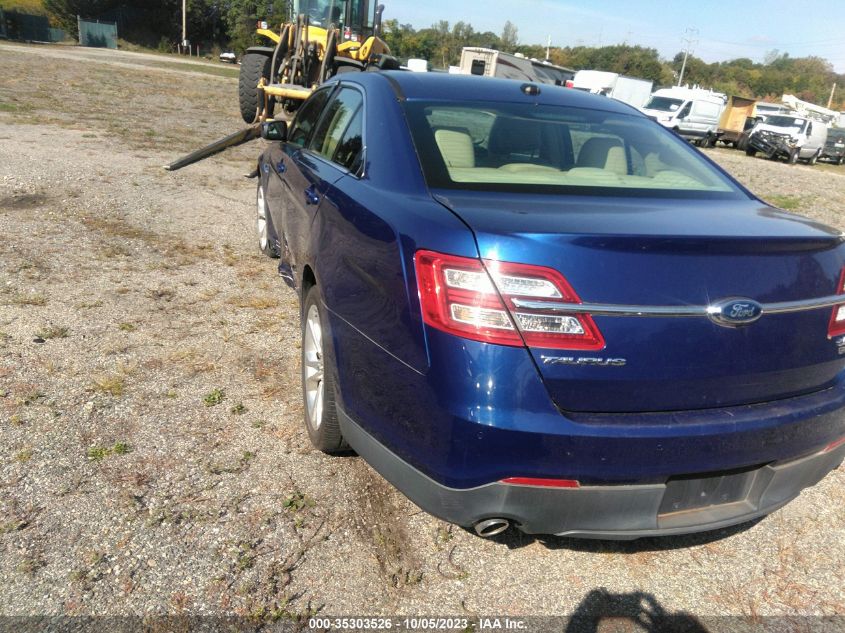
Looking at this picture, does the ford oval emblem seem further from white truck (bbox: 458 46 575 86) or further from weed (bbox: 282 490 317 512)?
white truck (bbox: 458 46 575 86)

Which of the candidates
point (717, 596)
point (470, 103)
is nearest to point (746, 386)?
point (717, 596)

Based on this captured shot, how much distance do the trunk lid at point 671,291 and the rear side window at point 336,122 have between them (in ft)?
4.48

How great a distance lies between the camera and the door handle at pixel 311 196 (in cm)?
314

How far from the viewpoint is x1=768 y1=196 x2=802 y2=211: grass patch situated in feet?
39.5

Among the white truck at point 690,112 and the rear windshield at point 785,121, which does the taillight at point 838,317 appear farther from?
the rear windshield at point 785,121

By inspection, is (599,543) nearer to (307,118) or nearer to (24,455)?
(24,455)

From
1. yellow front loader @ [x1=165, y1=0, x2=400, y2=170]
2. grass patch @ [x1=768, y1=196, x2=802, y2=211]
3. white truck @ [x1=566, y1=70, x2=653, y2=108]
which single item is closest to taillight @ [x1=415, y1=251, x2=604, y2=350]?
yellow front loader @ [x1=165, y1=0, x2=400, y2=170]

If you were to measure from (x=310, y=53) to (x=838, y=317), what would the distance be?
38.8 ft

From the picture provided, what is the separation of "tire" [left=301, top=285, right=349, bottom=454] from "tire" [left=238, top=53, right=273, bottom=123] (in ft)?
34.8

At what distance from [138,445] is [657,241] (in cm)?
231

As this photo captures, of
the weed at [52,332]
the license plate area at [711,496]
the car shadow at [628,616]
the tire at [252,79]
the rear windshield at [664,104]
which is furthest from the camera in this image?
the rear windshield at [664,104]

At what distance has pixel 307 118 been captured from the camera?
4.32 m

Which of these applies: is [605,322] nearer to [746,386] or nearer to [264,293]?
[746,386]


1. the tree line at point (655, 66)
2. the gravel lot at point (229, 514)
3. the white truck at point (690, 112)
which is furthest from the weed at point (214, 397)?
the tree line at point (655, 66)
